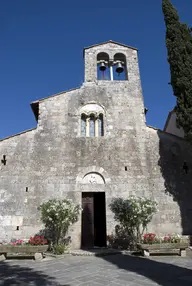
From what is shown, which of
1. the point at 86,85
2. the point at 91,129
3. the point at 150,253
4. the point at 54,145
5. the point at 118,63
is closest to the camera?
the point at 150,253

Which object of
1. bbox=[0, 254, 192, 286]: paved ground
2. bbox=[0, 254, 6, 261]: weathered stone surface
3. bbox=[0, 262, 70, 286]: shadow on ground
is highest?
bbox=[0, 254, 6, 261]: weathered stone surface

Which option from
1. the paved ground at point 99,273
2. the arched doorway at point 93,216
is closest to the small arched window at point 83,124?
the arched doorway at point 93,216

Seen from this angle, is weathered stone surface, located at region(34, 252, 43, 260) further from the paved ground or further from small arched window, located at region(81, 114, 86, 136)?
small arched window, located at region(81, 114, 86, 136)

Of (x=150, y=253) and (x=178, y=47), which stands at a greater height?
(x=178, y=47)

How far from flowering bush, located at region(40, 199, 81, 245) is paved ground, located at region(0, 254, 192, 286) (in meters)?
2.02

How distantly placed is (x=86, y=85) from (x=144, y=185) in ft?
21.5

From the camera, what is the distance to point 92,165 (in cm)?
1145

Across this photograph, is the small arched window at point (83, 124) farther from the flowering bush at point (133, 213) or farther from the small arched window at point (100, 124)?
the flowering bush at point (133, 213)

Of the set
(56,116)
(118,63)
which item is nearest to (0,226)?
(56,116)

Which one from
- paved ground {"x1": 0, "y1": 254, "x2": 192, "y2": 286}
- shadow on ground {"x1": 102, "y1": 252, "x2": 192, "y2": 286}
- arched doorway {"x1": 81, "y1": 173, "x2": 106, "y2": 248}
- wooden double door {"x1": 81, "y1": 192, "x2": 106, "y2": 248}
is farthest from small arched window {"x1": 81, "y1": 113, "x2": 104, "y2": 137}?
shadow on ground {"x1": 102, "y1": 252, "x2": 192, "y2": 286}

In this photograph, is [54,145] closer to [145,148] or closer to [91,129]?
[91,129]

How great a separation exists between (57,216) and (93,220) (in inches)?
93.8

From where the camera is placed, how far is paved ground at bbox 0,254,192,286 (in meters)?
5.02

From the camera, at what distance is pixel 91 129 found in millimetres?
Result: 12695
